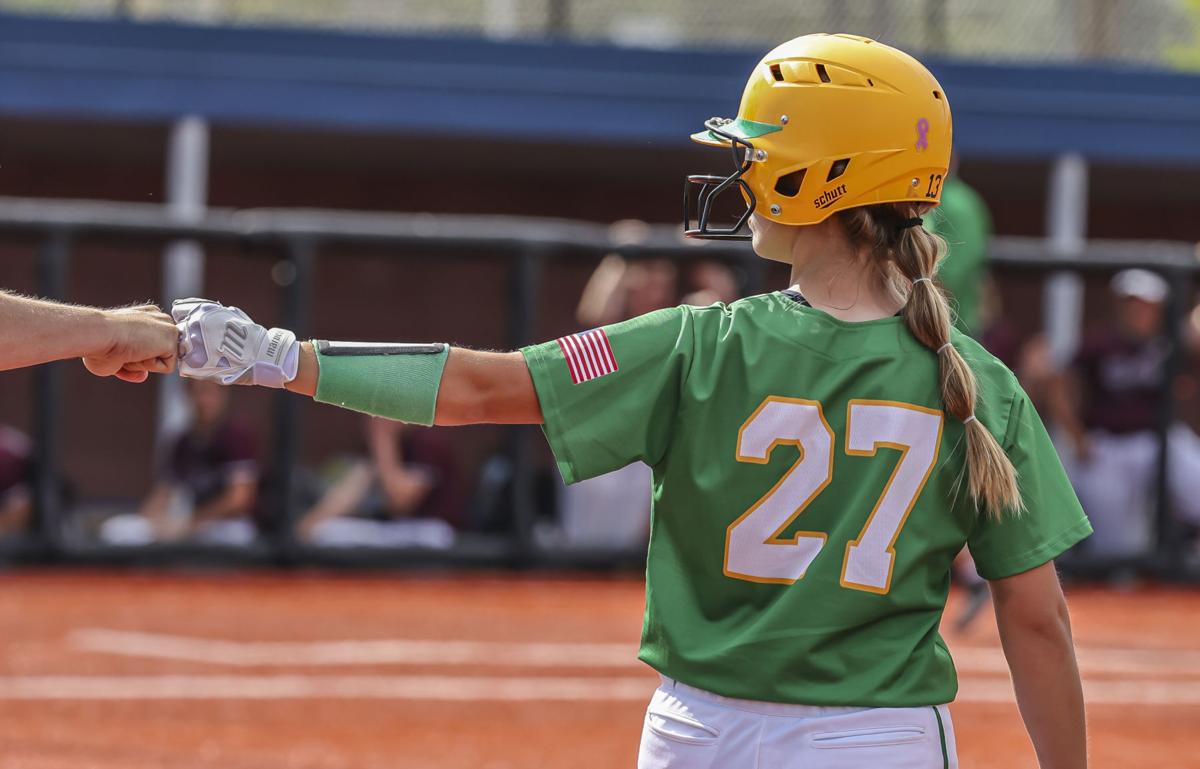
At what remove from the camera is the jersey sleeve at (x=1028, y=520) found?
95.4 inches

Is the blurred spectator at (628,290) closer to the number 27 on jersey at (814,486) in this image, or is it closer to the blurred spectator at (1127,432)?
the blurred spectator at (1127,432)

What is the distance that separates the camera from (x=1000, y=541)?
2.43 m

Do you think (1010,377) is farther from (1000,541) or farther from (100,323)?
(100,323)

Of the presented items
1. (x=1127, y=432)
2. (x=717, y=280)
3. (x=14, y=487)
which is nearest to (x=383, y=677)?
(x=717, y=280)

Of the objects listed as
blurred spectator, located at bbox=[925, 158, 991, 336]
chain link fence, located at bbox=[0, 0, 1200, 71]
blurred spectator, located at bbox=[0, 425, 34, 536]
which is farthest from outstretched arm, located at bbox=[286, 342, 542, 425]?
chain link fence, located at bbox=[0, 0, 1200, 71]

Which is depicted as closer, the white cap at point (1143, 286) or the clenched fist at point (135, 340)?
the clenched fist at point (135, 340)

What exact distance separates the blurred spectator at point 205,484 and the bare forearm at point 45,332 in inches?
289

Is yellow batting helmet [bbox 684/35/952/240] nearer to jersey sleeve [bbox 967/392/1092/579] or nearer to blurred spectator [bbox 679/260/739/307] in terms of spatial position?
jersey sleeve [bbox 967/392/1092/579]

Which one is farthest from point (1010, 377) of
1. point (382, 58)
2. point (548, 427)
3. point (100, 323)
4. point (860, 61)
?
point (382, 58)

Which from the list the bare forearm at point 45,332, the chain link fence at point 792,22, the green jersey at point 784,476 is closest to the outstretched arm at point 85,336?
the bare forearm at point 45,332

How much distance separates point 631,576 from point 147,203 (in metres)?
6.30

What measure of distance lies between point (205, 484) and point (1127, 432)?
5910mm

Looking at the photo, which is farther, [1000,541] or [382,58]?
[382,58]

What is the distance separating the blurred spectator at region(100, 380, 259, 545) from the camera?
393 inches
